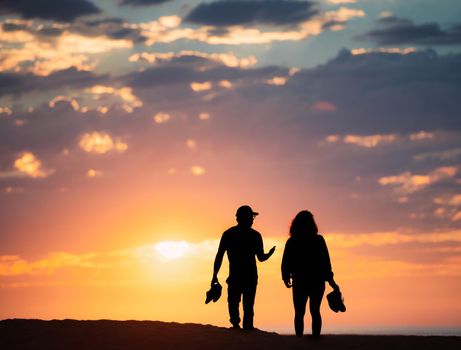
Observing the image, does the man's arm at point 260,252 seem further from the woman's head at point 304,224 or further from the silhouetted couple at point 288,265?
the woman's head at point 304,224

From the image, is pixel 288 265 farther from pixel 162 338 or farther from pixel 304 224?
pixel 162 338

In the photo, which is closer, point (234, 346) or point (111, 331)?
point (234, 346)

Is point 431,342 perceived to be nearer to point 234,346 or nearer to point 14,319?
point 234,346

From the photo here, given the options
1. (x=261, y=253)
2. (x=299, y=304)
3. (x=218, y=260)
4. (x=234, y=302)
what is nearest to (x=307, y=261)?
(x=299, y=304)

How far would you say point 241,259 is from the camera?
53.6 ft

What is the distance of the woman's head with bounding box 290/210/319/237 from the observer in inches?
619

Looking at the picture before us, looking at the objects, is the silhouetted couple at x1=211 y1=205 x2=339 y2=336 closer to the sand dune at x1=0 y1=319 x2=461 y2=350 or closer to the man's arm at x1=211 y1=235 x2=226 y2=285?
the man's arm at x1=211 y1=235 x2=226 y2=285

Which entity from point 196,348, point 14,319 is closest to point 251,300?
point 196,348

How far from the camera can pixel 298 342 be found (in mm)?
15000

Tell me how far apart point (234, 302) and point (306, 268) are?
1.72 m

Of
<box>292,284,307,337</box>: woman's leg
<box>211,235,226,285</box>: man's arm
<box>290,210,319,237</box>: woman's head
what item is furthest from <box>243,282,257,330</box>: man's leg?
<box>290,210,319,237</box>: woman's head

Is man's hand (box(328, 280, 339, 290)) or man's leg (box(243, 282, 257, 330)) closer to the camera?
man's hand (box(328, 280, 339, 290))

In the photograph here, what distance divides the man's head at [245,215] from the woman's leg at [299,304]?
161 centimetres

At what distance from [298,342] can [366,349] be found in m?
1.29
